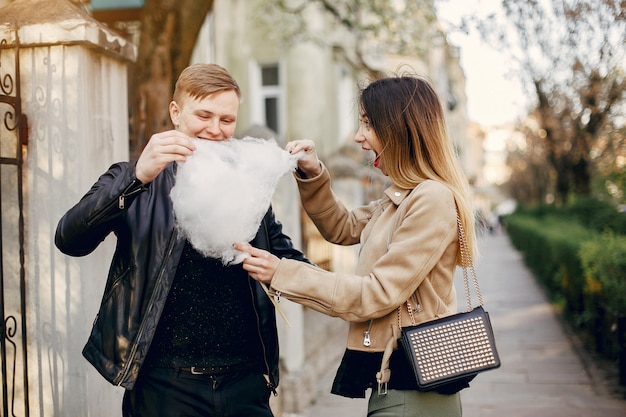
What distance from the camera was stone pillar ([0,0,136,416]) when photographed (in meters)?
3.33

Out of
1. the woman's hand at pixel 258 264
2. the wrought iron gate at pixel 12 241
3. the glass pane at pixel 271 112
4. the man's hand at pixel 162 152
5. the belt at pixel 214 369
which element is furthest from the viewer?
the glass pane at pixel 271 112

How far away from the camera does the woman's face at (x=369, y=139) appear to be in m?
2.66

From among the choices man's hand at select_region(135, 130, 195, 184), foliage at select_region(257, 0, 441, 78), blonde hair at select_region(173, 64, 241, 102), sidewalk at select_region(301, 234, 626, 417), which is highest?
foliage at select_region(257, 0, 441, 78)

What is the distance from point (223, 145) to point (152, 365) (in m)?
0.85

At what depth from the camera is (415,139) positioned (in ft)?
8.46

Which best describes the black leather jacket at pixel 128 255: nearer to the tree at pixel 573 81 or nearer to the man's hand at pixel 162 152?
the man's hand at pixel 162 152

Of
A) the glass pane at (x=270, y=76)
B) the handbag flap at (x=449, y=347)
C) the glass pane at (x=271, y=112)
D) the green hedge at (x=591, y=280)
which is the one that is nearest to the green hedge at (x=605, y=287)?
the green hedge at (x=591, y=280)

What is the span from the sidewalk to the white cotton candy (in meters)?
1.38

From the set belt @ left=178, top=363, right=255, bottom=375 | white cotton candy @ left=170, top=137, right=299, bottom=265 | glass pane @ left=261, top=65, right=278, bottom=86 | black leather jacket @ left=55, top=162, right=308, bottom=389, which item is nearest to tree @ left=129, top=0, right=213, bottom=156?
black leather jacket @ left=55, top=162, right=308, bottom=389

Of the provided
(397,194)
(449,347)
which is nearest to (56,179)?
(397,194)

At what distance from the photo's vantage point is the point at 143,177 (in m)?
2.26

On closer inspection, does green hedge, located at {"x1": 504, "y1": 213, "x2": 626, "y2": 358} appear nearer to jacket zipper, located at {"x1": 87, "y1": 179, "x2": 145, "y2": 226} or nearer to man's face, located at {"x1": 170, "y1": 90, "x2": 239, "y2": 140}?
man's face, located at {"x1": 170, "y1": 90, "x2": 239, "y2": 140}

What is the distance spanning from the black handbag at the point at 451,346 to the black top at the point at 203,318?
0.63 meters

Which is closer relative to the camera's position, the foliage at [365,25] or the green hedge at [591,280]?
the green hedge at [591,280]
